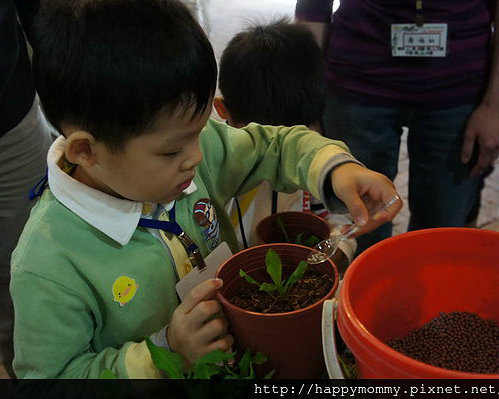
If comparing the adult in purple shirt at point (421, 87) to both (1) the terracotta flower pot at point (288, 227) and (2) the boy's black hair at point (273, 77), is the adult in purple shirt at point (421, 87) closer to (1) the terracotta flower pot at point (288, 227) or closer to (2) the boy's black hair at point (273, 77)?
(2) the boy's black hair at point (273, 77)

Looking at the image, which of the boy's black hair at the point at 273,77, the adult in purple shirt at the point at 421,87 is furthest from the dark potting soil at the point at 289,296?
the adult in purple shirt at the point at 421,87

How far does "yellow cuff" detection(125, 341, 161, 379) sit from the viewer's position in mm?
659

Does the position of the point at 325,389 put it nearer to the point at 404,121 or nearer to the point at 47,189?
the point at 47,189

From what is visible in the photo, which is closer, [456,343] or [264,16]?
[456,343]

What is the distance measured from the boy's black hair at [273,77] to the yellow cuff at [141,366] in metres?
0.67

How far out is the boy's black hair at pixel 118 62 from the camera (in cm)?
62

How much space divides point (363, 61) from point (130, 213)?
0.85 metres

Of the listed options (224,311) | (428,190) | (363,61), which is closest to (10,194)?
(224,311)

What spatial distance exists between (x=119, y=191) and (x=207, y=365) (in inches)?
10.8

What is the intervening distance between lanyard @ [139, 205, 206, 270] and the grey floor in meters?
1.45

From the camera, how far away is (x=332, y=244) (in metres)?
0.74

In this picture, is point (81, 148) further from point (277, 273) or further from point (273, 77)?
point (273, 77)

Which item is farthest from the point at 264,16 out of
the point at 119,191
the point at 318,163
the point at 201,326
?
the point at 201,326

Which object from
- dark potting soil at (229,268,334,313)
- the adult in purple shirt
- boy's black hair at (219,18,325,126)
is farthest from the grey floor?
dark potting soil at (229,268,334,313)
